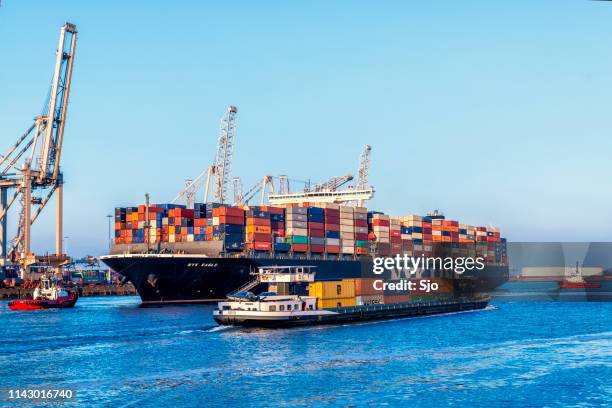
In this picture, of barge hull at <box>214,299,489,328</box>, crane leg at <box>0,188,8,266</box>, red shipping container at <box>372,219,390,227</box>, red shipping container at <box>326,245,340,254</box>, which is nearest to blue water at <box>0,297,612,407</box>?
barge hull at <box>214,299,489,328</box>

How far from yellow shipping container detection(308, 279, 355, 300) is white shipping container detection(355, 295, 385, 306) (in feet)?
2.80

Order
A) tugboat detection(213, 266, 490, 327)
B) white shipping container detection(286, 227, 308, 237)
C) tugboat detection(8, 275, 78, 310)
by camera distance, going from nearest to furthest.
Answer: tugboat detection(213, 266, 490, 327)
tugboat detection(8, 275, 78, 310)
white shipping container detection(286, 227, 308, 237)

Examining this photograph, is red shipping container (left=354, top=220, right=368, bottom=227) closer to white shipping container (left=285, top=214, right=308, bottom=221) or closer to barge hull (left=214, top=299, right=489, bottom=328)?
white shipping container (left=285, top=214, right=308, bottom=221)

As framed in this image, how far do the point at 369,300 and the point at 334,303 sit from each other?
5.89m

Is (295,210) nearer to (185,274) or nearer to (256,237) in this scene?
(256,237)

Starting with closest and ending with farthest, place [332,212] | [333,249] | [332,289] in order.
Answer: [332,289] → [333,249] → [332,212]

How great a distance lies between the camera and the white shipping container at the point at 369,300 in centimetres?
7275

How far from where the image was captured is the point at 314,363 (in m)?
45.2

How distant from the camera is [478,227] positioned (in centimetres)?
13900

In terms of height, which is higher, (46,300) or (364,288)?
(364,288)

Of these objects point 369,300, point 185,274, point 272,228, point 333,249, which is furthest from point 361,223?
point 369,300

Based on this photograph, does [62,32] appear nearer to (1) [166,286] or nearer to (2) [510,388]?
(1) [166,286]

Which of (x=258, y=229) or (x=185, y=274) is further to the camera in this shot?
(x=258, y=229)

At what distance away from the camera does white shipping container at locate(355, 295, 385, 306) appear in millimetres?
72750
